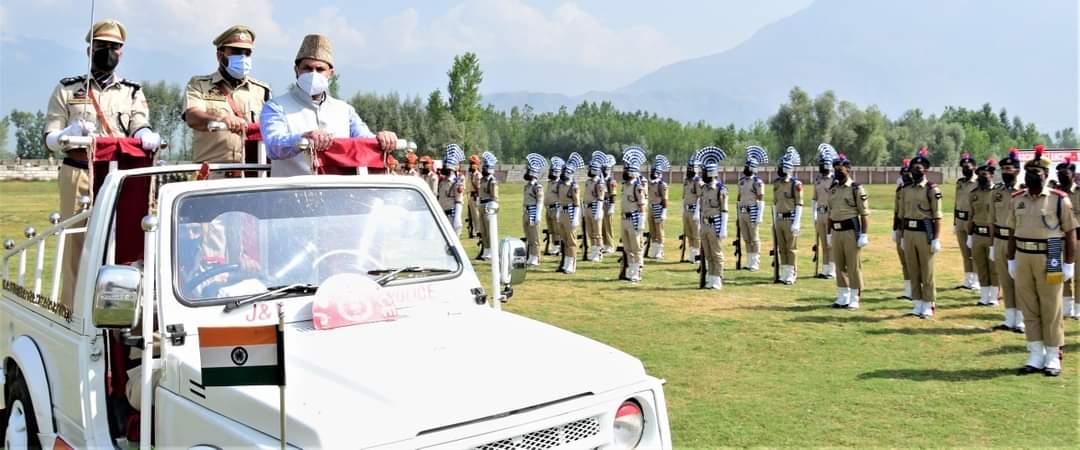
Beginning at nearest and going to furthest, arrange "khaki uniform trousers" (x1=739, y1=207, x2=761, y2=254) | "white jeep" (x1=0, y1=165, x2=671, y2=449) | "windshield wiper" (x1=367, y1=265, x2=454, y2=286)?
"white jeep" (x1=0, y1=165, x2=671, y2=449) → "windshield wiper" (x1=367, y1=265, x2=454, y2=286) → "khaki uniform trousers" (x1=739, y1=207, x2=761, y2=254)

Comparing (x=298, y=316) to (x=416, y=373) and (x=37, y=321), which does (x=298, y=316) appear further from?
(x=37, y=321)

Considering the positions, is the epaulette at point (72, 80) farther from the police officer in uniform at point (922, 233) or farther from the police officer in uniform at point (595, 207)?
the police officer in uniform at point (595, 207)

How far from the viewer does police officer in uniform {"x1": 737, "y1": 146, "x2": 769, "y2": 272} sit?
666 inches

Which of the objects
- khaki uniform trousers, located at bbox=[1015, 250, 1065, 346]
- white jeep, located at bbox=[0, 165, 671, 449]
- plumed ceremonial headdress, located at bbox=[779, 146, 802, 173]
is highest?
plumed ceremonial headdress, located at bbox=[779, 146, 802, 173]

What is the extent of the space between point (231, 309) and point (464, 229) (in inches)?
963

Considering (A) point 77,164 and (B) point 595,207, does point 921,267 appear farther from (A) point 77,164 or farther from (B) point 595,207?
(A) point 77,164

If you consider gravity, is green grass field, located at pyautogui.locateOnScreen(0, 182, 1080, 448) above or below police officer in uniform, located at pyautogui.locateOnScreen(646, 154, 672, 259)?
below

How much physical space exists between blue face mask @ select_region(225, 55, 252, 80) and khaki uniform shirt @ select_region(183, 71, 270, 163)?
0.10 m

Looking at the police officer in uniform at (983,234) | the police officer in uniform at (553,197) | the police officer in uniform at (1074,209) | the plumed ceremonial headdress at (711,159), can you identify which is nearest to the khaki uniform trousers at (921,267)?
the police officer in uniform at (983,234)

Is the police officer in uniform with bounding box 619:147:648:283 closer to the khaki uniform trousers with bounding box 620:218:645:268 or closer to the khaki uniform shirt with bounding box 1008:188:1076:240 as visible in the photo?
the khaki uniform trousers with bounding box 620:218:645:268

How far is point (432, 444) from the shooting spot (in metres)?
2.98

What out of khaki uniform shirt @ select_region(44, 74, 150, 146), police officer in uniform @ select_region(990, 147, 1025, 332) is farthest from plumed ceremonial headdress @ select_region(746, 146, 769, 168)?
khaki uniform shirt @ select_region(44, 74, 150, 146)

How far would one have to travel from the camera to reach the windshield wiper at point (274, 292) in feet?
12.8

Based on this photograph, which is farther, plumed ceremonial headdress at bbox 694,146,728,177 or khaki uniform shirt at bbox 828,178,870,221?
plumed ceremonial headdress at bbox 694,146,728,177
